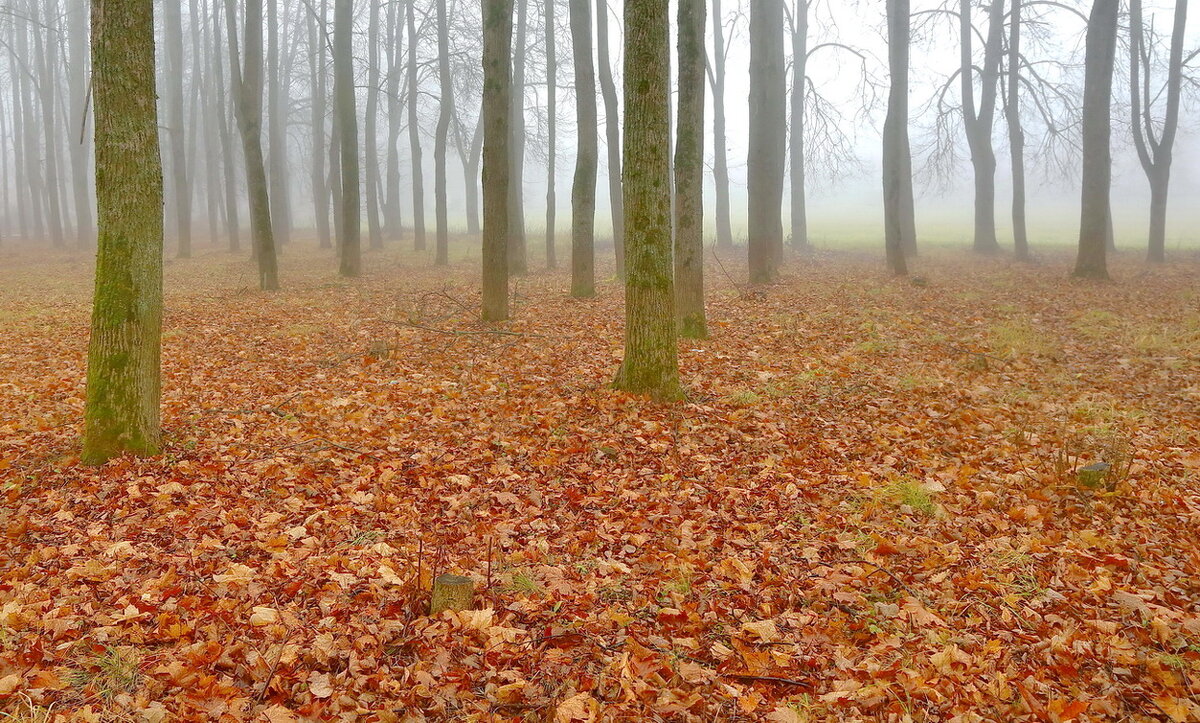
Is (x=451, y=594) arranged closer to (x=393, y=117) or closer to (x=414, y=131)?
(x=414, y=131)

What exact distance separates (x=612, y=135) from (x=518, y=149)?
1206 centimetres

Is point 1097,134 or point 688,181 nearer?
point 688,181

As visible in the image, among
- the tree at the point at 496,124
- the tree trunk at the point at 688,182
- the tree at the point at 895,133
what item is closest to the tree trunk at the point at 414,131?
the tree at the point at 496,124

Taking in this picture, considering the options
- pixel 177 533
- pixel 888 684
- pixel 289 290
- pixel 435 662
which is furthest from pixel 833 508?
pixel 289 290

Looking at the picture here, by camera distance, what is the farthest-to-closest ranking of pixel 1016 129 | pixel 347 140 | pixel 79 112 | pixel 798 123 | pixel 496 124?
1. pixel 79 112
2. pixel 798 123
3. pixel 1016 129
4. pixel 347 140
5. pixel 496 124

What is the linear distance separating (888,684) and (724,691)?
0.78m

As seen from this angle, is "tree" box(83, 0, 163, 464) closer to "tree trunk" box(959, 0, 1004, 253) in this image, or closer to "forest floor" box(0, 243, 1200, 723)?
"forest floor" box(0, 243, 1200, 723)

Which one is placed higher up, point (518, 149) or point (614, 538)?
point (518, 149)

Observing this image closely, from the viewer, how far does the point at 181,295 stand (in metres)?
15.4

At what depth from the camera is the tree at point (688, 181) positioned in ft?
31.7

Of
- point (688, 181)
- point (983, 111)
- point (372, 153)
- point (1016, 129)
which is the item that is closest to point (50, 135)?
point (372, 153)

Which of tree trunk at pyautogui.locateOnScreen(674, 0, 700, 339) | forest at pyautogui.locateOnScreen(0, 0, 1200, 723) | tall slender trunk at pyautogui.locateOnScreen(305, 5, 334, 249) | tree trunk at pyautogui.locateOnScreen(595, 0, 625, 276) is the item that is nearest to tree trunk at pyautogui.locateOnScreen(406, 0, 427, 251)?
tall slender trunk at pyautogui.locateOnScreen(305, 5, 334, 249)

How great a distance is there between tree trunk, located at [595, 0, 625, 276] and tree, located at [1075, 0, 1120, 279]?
9.81 m

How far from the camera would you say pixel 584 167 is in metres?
14.0
